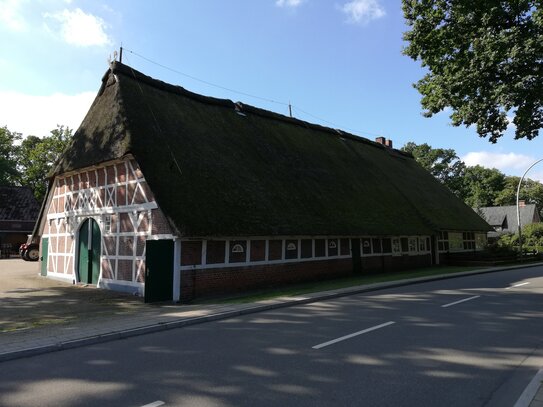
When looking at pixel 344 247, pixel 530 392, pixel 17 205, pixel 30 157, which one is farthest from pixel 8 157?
pixel 530 392

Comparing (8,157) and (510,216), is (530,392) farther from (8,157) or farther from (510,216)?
(510,216)

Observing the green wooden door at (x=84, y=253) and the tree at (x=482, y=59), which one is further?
the green wooden door at (x=84, y=253)

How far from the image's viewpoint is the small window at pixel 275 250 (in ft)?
60.1

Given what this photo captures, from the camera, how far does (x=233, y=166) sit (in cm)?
1962

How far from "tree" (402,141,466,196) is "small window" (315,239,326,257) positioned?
58.0m

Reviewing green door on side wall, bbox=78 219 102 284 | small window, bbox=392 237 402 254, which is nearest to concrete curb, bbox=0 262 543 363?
small window, bbox=392 237 402 254

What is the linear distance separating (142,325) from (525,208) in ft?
239

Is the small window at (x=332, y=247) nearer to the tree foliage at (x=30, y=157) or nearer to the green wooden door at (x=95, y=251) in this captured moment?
the green wooden door at (x=95, y=251)

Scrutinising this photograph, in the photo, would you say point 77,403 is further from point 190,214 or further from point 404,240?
point 404,240

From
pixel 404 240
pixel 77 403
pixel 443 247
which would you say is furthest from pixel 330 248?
pixel 77 403

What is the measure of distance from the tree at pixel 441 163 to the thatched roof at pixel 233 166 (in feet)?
152

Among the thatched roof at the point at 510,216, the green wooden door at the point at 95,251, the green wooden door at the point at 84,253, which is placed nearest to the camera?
the green wooden door at the point at 95,251

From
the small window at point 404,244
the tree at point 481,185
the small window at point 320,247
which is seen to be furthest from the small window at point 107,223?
the tree at point 481,185

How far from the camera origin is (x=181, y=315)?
1128 centimetres
